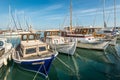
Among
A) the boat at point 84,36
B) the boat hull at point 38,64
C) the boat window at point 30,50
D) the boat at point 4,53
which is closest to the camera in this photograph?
the boat hull at point 38,64

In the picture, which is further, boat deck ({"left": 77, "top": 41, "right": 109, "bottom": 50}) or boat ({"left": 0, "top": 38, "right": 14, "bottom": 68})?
boat deck ({"left": 77, "top": 41, "right": 109, "bottom": 50})

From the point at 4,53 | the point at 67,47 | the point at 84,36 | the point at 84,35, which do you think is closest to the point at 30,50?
the point at 4,53

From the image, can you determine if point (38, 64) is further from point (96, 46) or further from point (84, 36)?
point (96, 46)

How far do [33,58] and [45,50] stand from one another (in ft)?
8.52

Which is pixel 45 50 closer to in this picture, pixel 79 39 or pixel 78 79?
pixel 78 79

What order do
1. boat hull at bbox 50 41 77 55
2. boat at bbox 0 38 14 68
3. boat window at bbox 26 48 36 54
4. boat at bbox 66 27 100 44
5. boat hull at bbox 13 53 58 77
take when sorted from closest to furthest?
boat hull at bbox 13 53 58 77 → boat window at bbox 26 48 36 54 → boat at bbox 0 38 14 68 → boat hull at bbox 50 41 77 55 → boat at bbox 66 27 100 44

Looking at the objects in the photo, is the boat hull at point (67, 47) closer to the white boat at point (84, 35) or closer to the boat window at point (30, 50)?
the white boat at point (84, 35)

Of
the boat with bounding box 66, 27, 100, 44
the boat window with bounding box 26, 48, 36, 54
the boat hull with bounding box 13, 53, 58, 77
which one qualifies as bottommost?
the boat hull with bounding box 13, 53, 58, 77

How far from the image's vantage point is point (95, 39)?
2777 centimetres

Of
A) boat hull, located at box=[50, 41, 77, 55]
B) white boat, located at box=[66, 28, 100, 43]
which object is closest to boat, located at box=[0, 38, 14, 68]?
boat hull, located at box=[50, 41, 77, 55]

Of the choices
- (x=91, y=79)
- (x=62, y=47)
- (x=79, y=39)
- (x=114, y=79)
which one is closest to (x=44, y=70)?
(x=91, y=79)

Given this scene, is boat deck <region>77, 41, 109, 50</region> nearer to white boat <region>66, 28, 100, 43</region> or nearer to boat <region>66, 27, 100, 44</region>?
boat <region>66, 27, 100, 44</region>

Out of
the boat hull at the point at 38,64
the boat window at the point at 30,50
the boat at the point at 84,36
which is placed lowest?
the boat hull at the point at 38,64

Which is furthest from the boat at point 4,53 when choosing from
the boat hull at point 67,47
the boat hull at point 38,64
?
the boat hull at point 67,47
